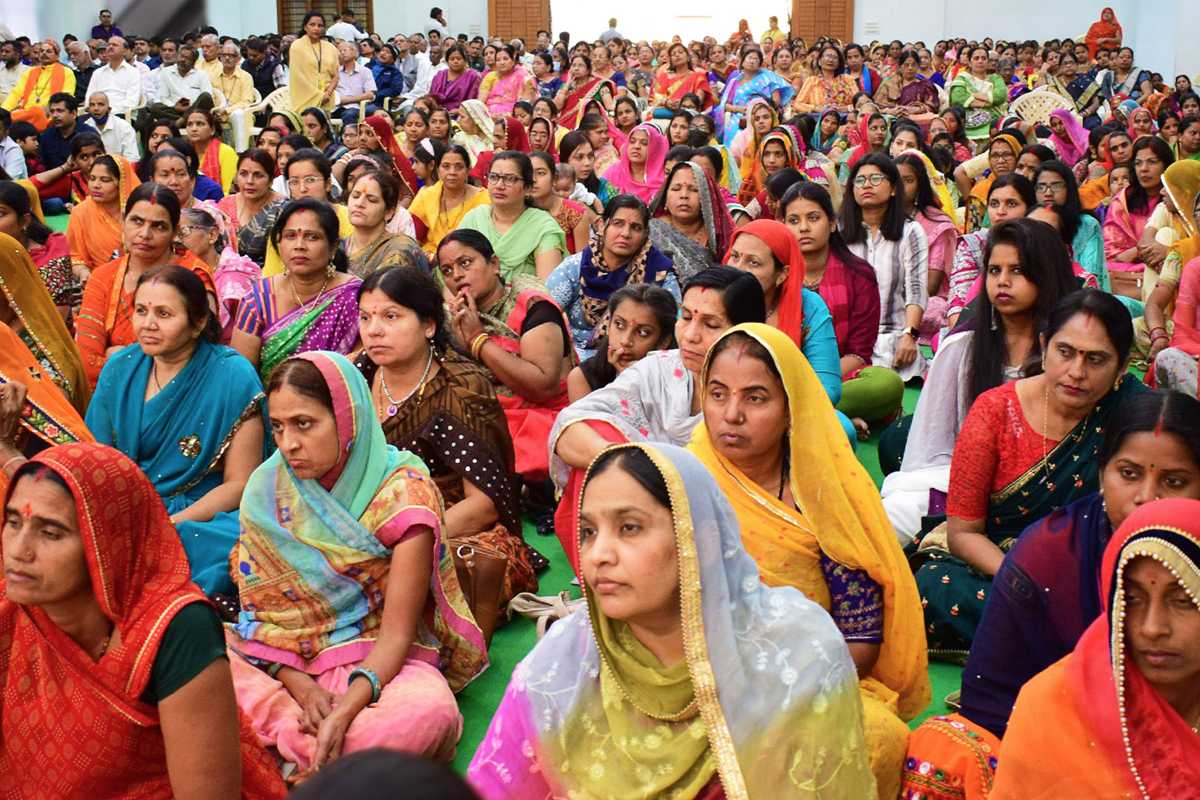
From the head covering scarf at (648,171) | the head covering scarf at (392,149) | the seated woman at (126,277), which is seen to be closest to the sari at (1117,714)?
the seated woman at (126,277)

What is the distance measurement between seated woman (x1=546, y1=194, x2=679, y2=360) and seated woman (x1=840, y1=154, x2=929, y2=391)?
3.32 feet

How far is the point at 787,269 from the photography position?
3.72 meters

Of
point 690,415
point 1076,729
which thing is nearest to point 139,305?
point 690,415

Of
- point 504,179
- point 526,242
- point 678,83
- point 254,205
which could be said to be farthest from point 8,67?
point 526,242

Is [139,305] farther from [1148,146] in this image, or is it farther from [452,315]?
[1148,146]

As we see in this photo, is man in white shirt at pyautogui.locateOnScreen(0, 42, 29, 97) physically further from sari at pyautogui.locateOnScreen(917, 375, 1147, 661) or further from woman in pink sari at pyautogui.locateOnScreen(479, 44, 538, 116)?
sari at pyautogui.locateOnScreen(917, 375, 1147, 661)

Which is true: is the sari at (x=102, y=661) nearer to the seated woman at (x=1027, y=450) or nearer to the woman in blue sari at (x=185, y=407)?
the woman in blue sari at (x=185, y=407)

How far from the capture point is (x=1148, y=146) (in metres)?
6.13

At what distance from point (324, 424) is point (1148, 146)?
489 centimetres

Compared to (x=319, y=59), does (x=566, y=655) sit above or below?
below

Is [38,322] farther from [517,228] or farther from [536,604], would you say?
[517,228]

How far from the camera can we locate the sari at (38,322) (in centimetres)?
345

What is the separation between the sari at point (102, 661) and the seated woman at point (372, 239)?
2.67 meters

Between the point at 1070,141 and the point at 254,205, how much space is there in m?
5.70
